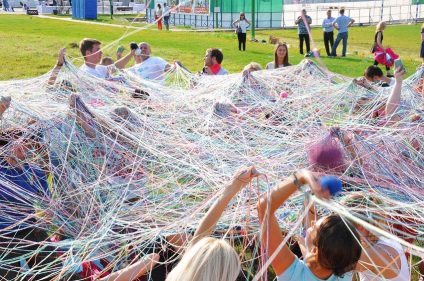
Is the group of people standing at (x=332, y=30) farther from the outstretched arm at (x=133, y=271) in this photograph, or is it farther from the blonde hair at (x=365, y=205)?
the outstretched arm at (x=133, y=271)

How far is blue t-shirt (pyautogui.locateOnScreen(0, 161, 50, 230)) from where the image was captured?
12.7ft

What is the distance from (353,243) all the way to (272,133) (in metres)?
3.01

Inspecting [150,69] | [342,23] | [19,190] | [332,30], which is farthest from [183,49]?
[19,190]

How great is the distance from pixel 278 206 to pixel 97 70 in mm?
5389

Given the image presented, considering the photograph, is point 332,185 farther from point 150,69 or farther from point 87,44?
point 150,69

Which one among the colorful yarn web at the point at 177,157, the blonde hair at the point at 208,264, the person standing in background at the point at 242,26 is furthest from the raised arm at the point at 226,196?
the person standing in background at the point at 242,26

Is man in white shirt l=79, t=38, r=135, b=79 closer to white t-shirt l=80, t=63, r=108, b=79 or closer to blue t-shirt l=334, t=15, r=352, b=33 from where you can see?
white t-shirt l=80, t=63, r=108, b=79

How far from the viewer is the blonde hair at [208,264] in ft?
6.69

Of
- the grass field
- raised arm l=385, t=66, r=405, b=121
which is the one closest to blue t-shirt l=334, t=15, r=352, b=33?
the grass field

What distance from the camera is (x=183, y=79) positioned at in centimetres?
782

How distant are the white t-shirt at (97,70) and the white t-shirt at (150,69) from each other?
0.75 meters

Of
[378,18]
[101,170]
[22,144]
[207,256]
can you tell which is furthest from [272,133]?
[378,18]

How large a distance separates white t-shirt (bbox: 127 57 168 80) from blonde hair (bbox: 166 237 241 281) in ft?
20.8

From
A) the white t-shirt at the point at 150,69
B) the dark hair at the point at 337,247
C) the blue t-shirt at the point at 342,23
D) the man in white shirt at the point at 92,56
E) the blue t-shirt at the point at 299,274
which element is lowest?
the blue t-shirt at the point at 299,274
